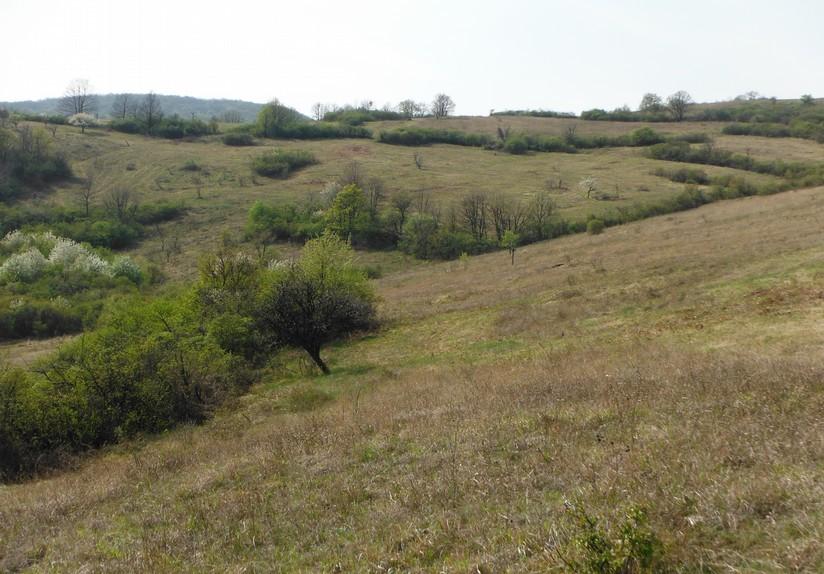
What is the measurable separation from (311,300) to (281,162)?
269 feet

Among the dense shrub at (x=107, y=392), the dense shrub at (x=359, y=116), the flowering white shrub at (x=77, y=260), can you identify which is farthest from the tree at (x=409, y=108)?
the dense shrub at (x=107, y=392)

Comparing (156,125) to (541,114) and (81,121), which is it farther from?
(541,114)

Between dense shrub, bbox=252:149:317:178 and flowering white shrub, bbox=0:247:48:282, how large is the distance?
4577cm

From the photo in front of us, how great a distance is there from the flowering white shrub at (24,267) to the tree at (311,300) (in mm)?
43875

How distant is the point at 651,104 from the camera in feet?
437

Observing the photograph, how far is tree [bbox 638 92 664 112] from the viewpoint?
13112cm

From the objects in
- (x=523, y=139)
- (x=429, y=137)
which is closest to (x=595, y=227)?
(x=523, y=139)

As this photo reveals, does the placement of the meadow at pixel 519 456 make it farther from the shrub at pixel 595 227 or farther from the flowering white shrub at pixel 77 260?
the flowering white shrub at pixel 77 260

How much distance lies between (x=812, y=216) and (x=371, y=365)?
29326 millimetres

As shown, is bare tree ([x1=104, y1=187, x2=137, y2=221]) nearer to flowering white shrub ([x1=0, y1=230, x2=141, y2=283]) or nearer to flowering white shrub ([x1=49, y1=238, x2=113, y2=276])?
flowering white shrub ([x1=0, y1=230, x2=141, y2=283])

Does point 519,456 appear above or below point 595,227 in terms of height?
below

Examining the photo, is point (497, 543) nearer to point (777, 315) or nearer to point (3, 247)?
point (777, 315)

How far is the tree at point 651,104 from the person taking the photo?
5162 inches

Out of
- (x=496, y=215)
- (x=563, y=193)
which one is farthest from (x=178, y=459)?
(x=563, y=193)
